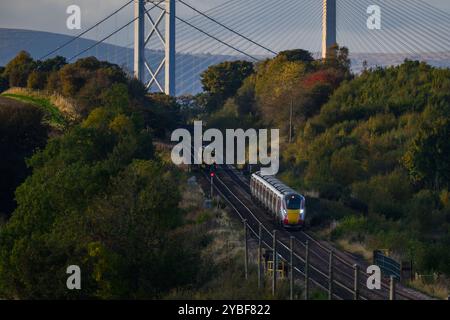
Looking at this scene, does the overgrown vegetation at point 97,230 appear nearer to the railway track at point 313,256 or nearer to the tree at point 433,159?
the railway track at point 313,256

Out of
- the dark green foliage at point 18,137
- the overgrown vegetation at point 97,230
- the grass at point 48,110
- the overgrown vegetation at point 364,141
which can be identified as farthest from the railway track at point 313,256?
the grass at point 48,110

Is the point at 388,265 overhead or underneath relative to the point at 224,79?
underneath

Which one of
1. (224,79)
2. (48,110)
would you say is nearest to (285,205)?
(48,110)

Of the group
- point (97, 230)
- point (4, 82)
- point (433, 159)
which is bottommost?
point (97, 230)

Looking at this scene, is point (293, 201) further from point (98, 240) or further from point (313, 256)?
point (98, 240)
